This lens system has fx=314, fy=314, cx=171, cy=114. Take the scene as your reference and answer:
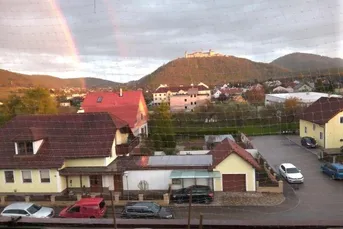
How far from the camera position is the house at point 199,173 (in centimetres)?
482

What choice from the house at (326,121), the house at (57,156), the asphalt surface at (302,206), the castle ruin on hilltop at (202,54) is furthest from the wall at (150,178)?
the house at (326,121)

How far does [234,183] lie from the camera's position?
16.2 feet

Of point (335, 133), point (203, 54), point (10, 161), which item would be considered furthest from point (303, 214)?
point (10, 161)

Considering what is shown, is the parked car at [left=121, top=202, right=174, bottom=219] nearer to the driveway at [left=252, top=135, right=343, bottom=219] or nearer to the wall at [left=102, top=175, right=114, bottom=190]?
the wall at [left=102, top=175, right=114, bottom=190]

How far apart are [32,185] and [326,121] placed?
233 inches

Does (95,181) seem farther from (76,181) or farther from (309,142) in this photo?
(309,142)

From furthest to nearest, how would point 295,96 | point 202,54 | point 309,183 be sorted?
point 295,96 < point 309,183 < point 202,54

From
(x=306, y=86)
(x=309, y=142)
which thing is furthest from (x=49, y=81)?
(x=309, y=142)

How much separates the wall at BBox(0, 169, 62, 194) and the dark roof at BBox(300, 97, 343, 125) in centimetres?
498

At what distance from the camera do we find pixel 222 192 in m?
4.78

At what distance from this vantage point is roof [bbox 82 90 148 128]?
904 centimetres

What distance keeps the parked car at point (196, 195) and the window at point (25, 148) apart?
2492mm

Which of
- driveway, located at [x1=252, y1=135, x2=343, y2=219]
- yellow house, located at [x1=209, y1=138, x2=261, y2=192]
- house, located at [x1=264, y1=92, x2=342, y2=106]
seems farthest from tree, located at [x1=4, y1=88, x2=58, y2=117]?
house, located at [x1=264, y1=92, x2=342, y2=106]

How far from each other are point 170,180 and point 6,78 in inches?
123
